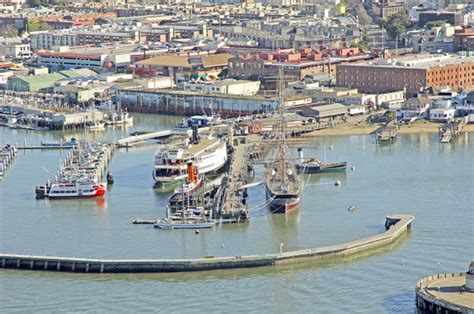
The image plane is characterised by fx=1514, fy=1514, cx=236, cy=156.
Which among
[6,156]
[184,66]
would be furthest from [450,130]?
[184,66]

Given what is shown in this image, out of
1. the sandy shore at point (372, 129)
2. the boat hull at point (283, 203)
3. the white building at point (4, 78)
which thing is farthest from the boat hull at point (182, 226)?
the white building at point (4, 78)

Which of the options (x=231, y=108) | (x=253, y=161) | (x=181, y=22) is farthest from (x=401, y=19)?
(x=253, y=161)

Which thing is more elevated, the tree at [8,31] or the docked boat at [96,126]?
the tree at [8,31]

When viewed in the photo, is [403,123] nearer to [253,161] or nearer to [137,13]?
[253,161]

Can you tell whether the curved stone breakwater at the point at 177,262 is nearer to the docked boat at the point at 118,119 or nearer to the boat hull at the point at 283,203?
the boat hull at the point at 283,203

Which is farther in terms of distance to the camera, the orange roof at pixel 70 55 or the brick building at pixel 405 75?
the orange roof at pixel 70 55

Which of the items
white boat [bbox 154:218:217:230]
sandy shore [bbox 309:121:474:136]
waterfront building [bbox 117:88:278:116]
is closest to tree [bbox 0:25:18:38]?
waterfront building [bbox 117:88:278:116]
